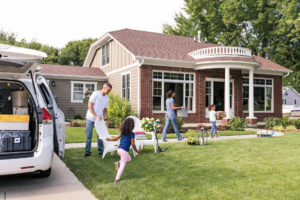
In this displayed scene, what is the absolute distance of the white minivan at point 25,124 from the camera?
4035 millimetres

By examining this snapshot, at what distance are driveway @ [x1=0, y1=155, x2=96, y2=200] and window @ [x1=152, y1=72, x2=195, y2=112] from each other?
10.1 m

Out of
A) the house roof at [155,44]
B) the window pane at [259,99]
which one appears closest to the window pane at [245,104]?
the window pane at [259,99]

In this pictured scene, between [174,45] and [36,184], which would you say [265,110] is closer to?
[174,45]

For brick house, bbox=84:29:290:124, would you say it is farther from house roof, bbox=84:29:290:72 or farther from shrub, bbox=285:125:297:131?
shrub, bbox=285:125:297:131

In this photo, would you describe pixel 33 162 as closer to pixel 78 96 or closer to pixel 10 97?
pixel 10 97

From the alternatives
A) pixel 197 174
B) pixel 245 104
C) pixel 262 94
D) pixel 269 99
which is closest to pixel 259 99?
pixel 262 94

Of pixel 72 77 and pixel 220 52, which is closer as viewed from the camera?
pixel 220 52

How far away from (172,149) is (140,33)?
518 inches

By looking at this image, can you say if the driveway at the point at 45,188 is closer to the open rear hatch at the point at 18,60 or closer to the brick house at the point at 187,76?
the open rear hatch at the point at 18,60

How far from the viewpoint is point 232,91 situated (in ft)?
58.2

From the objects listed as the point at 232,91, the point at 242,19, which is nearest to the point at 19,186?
the point at 232,91

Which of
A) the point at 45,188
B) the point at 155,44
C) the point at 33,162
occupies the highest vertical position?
the point at 155,44

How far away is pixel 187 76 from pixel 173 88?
111 centimetres

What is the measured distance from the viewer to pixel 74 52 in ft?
158
